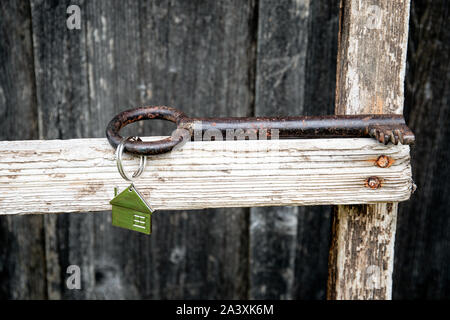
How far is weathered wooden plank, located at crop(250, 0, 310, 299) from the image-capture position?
0.90 meters

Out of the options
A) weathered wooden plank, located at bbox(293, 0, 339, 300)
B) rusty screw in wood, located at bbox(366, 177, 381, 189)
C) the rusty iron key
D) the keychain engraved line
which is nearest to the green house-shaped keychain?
the keychain engraved line

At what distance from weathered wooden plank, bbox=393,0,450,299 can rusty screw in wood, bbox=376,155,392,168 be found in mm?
502

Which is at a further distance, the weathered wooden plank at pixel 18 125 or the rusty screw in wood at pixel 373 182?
the weathered wooden plank at pixel 18 125

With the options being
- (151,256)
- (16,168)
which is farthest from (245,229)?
(16,168)

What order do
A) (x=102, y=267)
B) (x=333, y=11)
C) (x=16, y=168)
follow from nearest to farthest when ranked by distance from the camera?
(x=16, y=168) → (x=333, y=11) → (x=102, y=267)

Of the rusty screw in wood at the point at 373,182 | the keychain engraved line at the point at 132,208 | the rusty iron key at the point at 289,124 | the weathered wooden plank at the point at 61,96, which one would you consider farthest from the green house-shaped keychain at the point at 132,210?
the weathered wooden plank at the point at 61,96

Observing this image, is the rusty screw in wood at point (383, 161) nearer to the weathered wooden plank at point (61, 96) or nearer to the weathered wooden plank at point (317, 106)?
the weathered wooden plank at point (317, 106)

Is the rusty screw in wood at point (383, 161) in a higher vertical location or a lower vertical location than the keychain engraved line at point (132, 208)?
higher

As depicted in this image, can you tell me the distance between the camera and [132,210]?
0.57 metres

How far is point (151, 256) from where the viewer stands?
1.04m

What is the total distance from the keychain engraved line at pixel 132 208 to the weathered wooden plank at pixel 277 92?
0.45 meters

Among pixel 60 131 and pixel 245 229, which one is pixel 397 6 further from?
pixel 60 131

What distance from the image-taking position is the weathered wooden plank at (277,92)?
903 millimetres

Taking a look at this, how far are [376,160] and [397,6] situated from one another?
0.77ft
